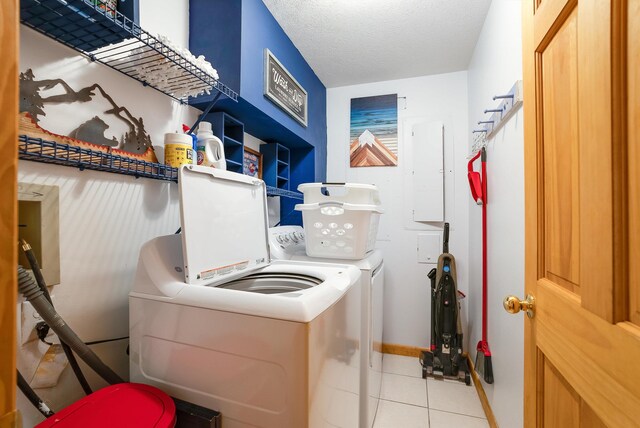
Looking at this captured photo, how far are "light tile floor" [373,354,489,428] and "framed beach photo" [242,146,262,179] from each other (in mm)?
1877

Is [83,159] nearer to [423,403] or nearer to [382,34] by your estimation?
[382,34]

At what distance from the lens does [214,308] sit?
2.85 ft

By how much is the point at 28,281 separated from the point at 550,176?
1.43 meters

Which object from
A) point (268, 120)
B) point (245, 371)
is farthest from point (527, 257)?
point (268, 120)

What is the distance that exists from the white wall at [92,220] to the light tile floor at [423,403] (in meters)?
1.61

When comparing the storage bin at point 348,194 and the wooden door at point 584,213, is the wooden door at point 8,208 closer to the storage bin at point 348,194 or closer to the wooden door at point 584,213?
the wooden door at point 584,213

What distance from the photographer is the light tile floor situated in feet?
5.92

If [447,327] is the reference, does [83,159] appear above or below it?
above

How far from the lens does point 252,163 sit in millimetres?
2215

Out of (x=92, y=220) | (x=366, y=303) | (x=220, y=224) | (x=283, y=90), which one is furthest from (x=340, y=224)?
(x=92, y=220)

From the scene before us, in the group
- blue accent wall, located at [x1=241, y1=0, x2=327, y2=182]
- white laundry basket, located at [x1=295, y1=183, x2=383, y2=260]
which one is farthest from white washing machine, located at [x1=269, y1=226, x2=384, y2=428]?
blue accent wall, located at [x1=241, y1=0, x2=327, y2=182]

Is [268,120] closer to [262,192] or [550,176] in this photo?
[262,192]

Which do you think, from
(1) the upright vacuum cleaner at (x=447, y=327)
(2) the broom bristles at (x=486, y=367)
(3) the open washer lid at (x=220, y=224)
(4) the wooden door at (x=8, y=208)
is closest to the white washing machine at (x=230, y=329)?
(3) the open washer lid at (x=220, y=224)

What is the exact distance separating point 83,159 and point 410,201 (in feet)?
7.88
